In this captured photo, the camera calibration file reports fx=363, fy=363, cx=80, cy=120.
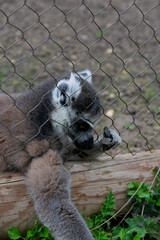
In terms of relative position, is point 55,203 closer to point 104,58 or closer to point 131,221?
point 131,221

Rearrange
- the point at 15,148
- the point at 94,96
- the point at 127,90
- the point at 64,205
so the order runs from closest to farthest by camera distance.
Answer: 1. the point at 64,205
2. the point at 15,148
3. the point at 94,96
4. the point at 127,90

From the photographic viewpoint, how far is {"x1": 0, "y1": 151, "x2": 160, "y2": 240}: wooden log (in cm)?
354

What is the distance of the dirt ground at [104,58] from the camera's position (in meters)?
5.80

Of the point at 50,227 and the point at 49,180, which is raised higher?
the point at 49,180

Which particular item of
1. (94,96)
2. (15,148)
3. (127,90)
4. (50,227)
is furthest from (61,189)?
(127,90)

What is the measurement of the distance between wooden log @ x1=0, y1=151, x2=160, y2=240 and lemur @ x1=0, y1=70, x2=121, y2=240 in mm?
158

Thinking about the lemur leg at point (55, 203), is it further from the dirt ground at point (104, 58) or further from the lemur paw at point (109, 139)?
the dirt ground at point (104, 58)

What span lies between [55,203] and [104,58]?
15.5 ft

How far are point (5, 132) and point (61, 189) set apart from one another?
2.70 feet

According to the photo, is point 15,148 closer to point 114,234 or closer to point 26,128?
point 26,128

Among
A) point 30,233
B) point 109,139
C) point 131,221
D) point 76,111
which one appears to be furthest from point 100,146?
point 30,233

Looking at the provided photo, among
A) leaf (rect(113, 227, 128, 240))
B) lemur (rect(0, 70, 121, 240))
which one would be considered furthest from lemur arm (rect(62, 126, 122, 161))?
leaf (rect(113, 227, 128, 240))

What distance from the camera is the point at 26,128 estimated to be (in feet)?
12.1

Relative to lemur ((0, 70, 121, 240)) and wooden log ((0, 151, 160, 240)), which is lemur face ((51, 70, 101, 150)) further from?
wooden log ((0, 151, 160, 240))
